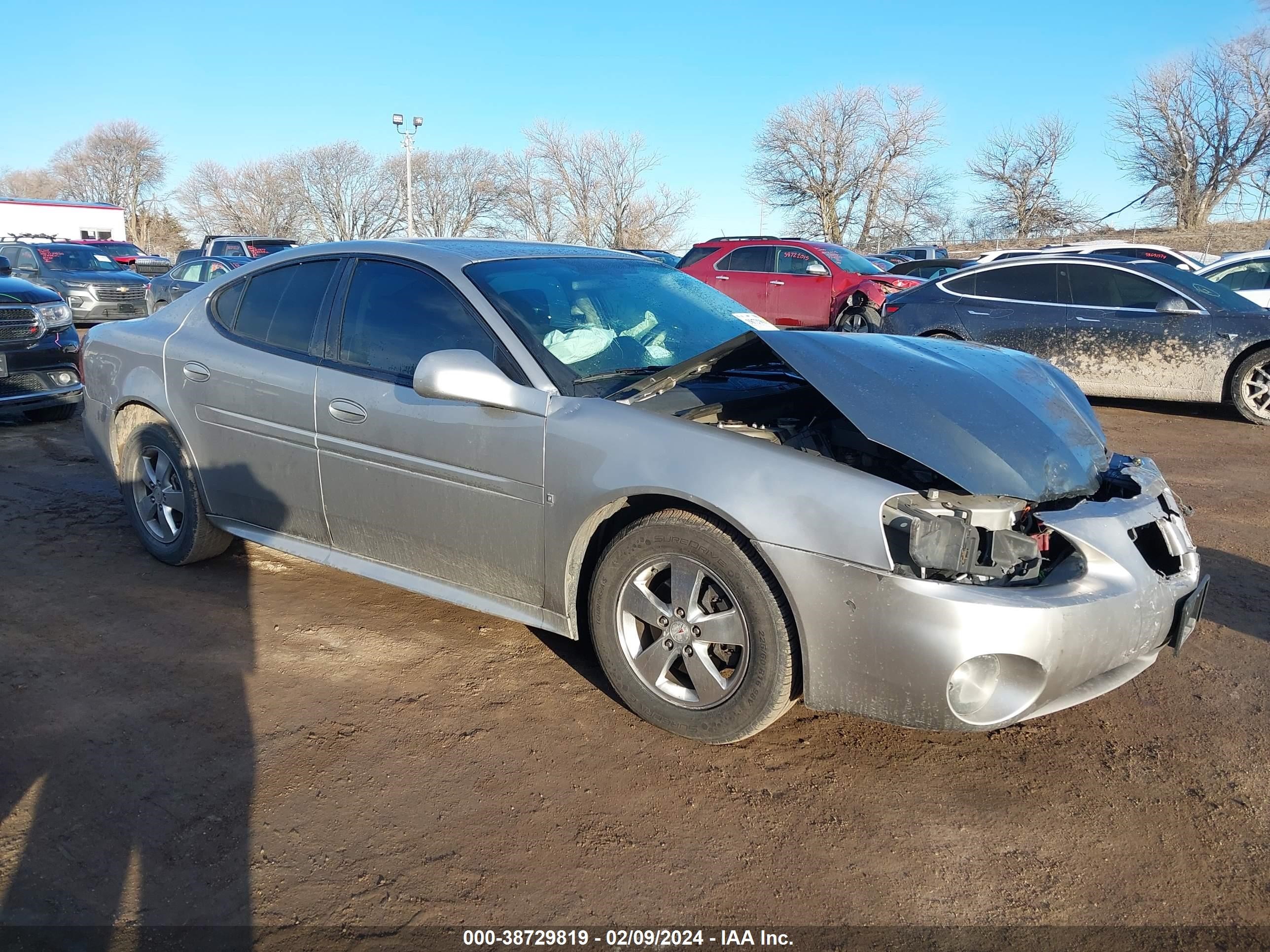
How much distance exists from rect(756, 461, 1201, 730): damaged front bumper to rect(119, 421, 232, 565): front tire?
10.1 ft

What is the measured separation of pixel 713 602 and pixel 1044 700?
101cm

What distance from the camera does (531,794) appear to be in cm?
280

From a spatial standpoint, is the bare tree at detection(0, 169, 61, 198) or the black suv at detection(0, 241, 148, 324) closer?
the black suv at detection(0, 241, 148, 324)

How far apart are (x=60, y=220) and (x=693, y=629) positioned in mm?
52879

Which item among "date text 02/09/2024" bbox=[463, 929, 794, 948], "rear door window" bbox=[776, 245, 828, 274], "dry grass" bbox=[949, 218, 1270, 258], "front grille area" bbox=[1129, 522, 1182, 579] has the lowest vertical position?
"date text 02/09/2024" bbox=[463, 929, 794, 948]

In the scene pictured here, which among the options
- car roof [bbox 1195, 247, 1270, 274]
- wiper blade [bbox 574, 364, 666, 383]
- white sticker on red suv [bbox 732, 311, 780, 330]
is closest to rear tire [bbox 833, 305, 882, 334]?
car roof [bbox 1195, 247, 1270, 274]

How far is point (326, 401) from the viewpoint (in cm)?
377

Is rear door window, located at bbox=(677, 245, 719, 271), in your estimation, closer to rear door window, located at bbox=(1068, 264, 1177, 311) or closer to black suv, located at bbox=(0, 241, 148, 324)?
rear door window, located at bbox=(1068, 264, 1177, 311)

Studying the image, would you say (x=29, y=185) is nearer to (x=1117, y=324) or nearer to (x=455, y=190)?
(x=455, y=190)

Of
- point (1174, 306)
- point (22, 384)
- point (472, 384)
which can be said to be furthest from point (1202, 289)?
point (22, 384)

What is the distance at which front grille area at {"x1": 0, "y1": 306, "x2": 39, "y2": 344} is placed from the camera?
7.65 meters

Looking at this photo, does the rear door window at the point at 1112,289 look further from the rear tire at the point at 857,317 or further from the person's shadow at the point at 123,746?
the person's shadow at the point at 123,746

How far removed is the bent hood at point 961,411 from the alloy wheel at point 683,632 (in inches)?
27.8

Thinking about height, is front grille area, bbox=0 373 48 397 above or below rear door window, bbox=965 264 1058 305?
below
